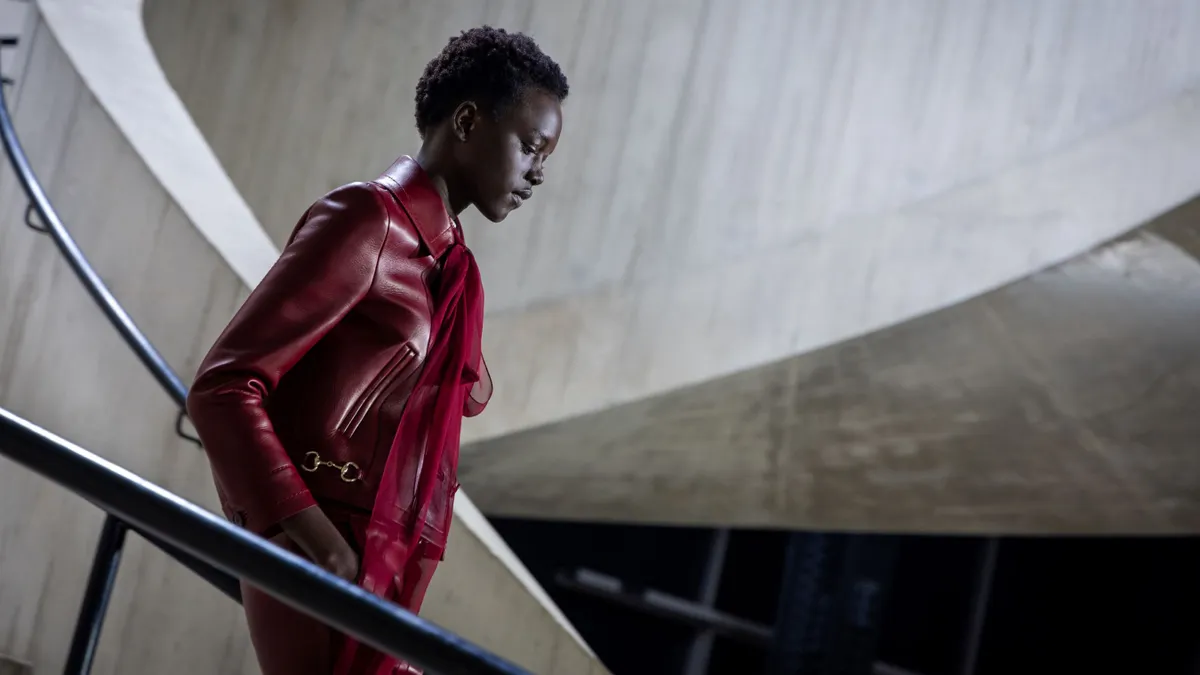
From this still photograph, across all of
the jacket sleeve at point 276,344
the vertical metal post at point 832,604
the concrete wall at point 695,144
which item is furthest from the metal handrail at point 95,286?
the vertical metal post at point 832,604

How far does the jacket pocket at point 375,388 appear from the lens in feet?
3.62

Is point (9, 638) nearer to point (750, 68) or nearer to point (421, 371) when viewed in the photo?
point (421, 371)

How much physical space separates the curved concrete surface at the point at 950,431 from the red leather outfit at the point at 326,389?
316 centimetres

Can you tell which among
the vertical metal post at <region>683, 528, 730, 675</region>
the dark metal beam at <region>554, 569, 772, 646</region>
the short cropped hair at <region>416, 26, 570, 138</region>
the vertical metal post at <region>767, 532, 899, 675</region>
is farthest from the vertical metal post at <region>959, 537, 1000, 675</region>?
the short cropped hair at <region>416, 26, 570, 138</region>

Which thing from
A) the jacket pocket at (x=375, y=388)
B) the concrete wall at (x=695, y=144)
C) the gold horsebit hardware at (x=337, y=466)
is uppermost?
the concrete wall at (x=695, y=144)

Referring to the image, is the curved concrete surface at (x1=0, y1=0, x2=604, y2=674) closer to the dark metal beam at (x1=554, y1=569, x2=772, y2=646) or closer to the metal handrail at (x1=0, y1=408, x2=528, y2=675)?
the metal handrail at (x1=0, y1=408, x2=528, y2=675)

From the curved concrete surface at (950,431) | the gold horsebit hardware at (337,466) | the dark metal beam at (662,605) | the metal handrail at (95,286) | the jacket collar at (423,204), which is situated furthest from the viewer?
the dark metal beam at (662,605)

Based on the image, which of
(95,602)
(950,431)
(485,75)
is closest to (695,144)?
(950,431)

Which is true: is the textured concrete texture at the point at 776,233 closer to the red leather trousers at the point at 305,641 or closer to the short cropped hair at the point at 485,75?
the short cropped hair at the point at 485,75

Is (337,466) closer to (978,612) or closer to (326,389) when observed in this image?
(326,389)

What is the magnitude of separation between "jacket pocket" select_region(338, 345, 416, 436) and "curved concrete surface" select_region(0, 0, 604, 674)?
1.54m

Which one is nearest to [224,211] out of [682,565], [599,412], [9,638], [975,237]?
[9,638]

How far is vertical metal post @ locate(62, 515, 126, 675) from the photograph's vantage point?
1286 millimetres

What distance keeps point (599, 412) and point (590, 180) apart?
40.1 inches
